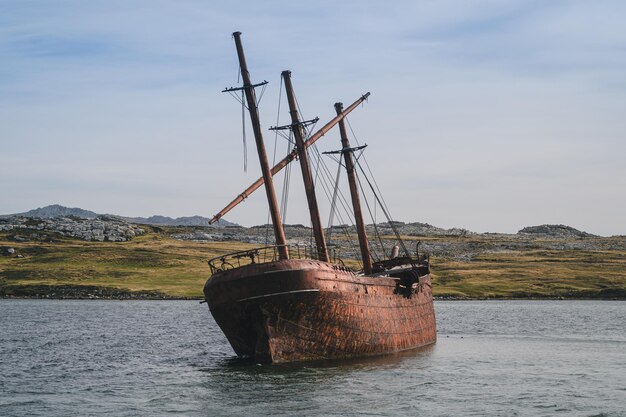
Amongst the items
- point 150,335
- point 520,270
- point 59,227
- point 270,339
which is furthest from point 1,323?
point 59,227

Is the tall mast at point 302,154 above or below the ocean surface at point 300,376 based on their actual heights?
above

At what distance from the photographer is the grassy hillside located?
124m

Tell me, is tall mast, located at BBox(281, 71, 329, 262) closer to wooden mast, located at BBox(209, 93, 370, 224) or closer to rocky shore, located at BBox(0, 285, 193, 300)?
wooden mast, located at BBox(209, 93, 370, 224)

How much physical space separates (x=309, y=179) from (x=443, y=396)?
2362 cm

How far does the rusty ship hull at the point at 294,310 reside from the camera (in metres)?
42.2

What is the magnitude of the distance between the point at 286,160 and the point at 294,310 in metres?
19.3

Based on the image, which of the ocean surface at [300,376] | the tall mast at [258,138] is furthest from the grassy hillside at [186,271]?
the tall mast at [258,138]

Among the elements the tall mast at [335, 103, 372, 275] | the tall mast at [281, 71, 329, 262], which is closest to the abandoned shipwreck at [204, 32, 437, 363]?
the tall mast at [281, 71, 329, 262]

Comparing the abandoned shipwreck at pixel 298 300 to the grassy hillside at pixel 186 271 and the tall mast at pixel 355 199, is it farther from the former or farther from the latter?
the grassy hillside at pixel 186 271

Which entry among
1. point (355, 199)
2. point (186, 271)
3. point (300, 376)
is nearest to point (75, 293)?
point (186, 271)

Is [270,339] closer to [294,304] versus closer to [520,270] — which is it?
[294,304]

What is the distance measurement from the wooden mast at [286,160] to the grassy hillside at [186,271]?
190 feet

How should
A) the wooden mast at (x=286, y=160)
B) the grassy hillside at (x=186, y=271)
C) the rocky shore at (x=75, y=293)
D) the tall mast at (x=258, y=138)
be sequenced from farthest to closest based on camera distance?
the grassy hillside at (x=186, y=271)
the rocky shore at (x=75, y=293)
the wooden mast at (x=286, y=160)
the tall mast at (x=258, y=138)

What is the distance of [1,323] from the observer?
7450 cm
